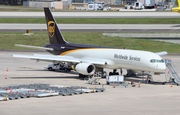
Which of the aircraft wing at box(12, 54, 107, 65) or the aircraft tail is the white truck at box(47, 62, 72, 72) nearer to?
the aircraft tail

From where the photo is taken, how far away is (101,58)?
195 feet

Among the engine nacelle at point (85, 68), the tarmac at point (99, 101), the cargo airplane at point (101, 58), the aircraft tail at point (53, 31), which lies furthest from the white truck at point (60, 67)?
the engine nacelle at point (85, 68)

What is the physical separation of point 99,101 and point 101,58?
1588cm

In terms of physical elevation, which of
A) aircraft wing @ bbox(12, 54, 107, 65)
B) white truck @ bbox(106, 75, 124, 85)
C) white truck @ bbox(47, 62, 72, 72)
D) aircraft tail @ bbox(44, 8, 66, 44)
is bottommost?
white truck @ bbox(47, 62, 72, 72)

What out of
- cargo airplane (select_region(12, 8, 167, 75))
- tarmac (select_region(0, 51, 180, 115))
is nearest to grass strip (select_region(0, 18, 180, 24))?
cargo airplane (select_region(12, 8, 167, 75))

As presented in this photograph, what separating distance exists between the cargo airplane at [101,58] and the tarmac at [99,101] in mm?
1673

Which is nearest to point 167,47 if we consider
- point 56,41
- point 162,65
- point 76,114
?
point 56,41

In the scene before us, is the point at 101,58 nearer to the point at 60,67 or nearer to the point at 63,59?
the point at 63,59

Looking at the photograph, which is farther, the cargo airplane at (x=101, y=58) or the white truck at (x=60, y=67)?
the white truck at (x=60, y=67)

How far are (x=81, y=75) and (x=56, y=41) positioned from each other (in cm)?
841

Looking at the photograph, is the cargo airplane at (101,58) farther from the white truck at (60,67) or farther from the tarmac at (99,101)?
the tarmac at (99,101)

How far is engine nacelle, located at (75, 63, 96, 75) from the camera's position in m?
57.4

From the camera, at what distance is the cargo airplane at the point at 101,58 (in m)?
55.0

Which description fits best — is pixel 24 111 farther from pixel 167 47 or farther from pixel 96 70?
pixel 167 47
